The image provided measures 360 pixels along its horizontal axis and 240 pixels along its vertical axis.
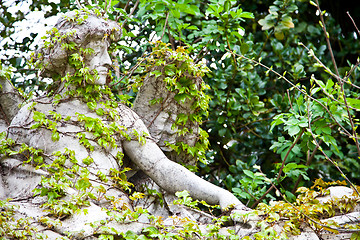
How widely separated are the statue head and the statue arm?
1.76 ft

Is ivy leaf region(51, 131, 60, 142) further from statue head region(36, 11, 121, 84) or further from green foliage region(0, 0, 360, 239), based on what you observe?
statue head region(36, 11, 121, 84)

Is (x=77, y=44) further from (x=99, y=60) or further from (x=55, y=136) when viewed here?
(x=55, y=136)

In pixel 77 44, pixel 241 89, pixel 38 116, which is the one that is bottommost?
pixel 241 89

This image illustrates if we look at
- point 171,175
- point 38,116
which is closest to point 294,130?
point 171,175

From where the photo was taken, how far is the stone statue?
2699mm

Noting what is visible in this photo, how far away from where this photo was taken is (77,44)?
296 centimetres

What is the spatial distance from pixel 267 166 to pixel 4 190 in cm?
298

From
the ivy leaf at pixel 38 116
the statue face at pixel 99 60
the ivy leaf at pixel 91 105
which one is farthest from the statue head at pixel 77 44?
the ivy leaf at pixel 38 116

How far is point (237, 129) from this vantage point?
504 cm

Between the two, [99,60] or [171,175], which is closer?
[171,175]

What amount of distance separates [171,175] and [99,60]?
0.92 m

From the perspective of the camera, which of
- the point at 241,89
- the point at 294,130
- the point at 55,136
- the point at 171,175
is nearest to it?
the point at 55,136

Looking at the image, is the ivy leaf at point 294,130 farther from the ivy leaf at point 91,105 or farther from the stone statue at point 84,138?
the ivy leaf at point 91,105

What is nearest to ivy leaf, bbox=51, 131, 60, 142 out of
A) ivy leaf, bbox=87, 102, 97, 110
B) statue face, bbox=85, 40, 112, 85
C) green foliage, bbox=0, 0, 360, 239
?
green foliage, bbox=0, 0, 360, 239
